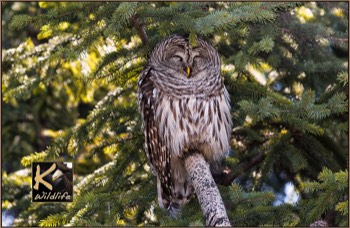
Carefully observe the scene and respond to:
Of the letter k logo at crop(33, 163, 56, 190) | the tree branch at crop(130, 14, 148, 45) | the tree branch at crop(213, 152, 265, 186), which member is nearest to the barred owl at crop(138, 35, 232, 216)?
the tree branch at crop(130, 14, 148, 45)

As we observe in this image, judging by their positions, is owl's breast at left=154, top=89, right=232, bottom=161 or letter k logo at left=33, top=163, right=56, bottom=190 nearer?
owl's breast at left=154, top=89, right=232, bottom=161

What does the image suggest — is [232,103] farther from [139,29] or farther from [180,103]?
[139,29]

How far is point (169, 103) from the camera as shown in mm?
4348

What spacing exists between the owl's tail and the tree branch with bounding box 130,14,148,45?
89 cm

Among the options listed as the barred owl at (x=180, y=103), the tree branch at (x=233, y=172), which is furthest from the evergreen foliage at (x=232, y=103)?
the barred owl at (x=180, y=103)

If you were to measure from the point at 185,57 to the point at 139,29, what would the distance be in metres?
0.32

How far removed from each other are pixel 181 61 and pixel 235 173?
1.00 meters

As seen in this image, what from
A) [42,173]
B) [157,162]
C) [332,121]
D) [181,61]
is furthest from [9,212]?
[332,121]

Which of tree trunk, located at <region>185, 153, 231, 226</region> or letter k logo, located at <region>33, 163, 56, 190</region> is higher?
tree trunk, located at <region>185, 153, 231, 226</region>

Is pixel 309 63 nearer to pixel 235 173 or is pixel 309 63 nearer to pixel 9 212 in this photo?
pixel 235 173

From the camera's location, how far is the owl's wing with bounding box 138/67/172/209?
4.40 metres

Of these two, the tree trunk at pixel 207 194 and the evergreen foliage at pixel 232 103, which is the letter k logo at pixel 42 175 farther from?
the tree trunk at pixel 207 194

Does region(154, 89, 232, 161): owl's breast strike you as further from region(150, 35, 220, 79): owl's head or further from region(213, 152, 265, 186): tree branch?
region(213, 152, 265, 186): tree branch

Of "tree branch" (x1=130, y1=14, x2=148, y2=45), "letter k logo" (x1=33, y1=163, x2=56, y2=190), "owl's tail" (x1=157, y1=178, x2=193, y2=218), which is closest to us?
"tree branch" (x1=130, y1=14, x2=148, y2=45)
